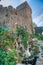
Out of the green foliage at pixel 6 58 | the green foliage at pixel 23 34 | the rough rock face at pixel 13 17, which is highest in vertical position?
the rough rock face at pixel 13 17

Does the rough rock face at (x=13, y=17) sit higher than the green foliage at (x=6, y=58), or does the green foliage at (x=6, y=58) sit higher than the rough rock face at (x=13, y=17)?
the rough rock face at (x=13, y=17)

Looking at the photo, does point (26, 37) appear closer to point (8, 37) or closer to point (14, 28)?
point (14, 28)

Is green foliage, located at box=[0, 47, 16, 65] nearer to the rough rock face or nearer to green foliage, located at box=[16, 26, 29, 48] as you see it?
green foliage, located at box=[16, 26, 29, 48]

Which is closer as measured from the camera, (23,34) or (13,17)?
(23,34)

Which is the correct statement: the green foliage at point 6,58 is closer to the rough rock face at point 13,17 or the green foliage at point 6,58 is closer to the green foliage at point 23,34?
the green foliage at point 23,34

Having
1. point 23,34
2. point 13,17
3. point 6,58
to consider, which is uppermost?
point 13,17

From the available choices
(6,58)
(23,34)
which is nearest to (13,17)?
(23,34)

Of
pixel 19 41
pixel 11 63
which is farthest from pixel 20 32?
pixel 11 63

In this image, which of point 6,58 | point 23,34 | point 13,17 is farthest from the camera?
point 13,17

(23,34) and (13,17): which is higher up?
(13,17)

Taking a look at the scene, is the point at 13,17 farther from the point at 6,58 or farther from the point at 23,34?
the point at 6,58

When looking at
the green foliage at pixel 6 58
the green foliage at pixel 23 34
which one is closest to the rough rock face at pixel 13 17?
the green foliage at pixel 23 34

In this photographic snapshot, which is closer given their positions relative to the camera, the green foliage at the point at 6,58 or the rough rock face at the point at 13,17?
the green foliage at the point at 6,58

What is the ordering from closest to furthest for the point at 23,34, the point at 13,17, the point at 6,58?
the point at 6,58 < the point at 23,34 < the point at 13,17
